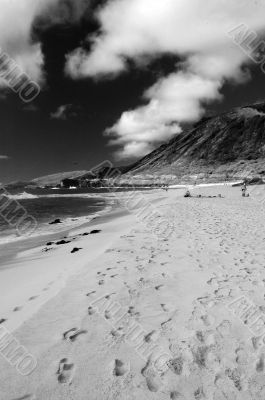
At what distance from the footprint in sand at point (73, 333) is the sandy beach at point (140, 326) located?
1.0 inches

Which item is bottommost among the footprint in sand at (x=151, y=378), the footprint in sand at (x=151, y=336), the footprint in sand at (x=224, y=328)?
the footprint in sand at (x=224, y=328)

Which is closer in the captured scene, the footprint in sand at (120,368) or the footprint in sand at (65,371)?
the footprint in sand at (65,371)

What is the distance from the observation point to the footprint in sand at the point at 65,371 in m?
3.81

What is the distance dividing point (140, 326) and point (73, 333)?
111 centimetres

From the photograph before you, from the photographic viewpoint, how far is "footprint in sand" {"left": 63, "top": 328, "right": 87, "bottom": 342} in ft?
15.4

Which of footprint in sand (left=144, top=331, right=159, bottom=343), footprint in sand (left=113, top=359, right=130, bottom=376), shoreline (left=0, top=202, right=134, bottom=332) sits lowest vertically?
footprint in sand (left=144, top=331, right=159, bottom=343)

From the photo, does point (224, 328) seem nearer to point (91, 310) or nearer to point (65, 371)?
point (91, 310)

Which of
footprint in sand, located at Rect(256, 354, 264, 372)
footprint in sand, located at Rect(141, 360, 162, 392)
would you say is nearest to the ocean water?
footprint in sand, located at Rect(141, 360, 162, 392)

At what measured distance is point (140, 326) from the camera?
16.7ft

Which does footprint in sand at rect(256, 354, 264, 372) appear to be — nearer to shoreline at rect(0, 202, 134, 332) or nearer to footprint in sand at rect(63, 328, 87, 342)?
footprint in sand at rect(63, 328, 87, 342)

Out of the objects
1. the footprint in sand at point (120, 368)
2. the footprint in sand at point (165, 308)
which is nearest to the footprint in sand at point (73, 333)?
the footprint in sand at point (120, 368)

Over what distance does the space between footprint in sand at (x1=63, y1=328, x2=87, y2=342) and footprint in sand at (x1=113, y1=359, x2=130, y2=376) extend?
0.87 m

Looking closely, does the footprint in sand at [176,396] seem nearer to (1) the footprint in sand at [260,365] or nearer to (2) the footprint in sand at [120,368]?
(2) the footprint in sand at [120,368]

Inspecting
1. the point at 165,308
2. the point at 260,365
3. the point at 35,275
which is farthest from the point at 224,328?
Answer: the point at 35,275
